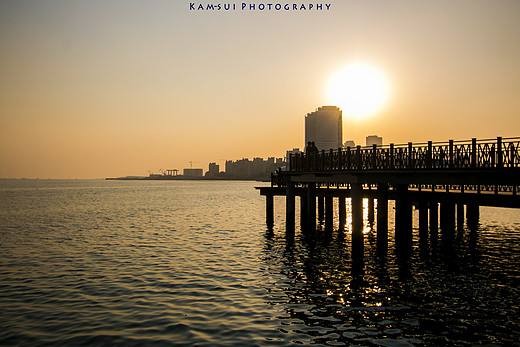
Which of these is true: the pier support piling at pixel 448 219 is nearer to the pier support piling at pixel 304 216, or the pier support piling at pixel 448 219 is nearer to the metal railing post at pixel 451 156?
the pier support piling at pixel 304 216

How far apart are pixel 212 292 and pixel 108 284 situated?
525 cm

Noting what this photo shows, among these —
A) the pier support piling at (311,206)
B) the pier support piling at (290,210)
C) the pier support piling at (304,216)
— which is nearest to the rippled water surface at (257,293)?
the pier support piling at (311,206)

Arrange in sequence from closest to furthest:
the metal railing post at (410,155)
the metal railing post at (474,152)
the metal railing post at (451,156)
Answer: the metal railing post at (474,152), the metal railing post at (451,156), the metal railing post at (410,155)

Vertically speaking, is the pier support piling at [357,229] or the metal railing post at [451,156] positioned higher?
the metal railing post at [451,156]

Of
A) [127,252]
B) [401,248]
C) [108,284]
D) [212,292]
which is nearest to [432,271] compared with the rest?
[401,248]

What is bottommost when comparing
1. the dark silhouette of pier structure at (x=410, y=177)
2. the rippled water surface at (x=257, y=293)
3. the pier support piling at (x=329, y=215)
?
the rippled water surface at (x=257, y=293)

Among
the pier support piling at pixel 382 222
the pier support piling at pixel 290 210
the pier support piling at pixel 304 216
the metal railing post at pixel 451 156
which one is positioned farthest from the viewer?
the pier support piling at pixel 304 216

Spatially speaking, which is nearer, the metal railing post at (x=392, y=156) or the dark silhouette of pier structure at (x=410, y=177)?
the dark silhouette of pier structure at (x=410, y=177)

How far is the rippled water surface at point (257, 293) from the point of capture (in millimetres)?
12953

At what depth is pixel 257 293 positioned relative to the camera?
693 inches

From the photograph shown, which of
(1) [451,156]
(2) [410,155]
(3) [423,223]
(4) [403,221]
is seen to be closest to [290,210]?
(3) [423,223]

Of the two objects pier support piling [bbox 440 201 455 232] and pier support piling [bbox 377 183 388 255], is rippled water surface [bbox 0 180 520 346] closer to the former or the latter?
pier support piling [bbox 377 183 388 255]

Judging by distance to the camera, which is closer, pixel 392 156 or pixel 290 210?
pixel 392 156

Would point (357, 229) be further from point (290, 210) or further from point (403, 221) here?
point (290, 210)
